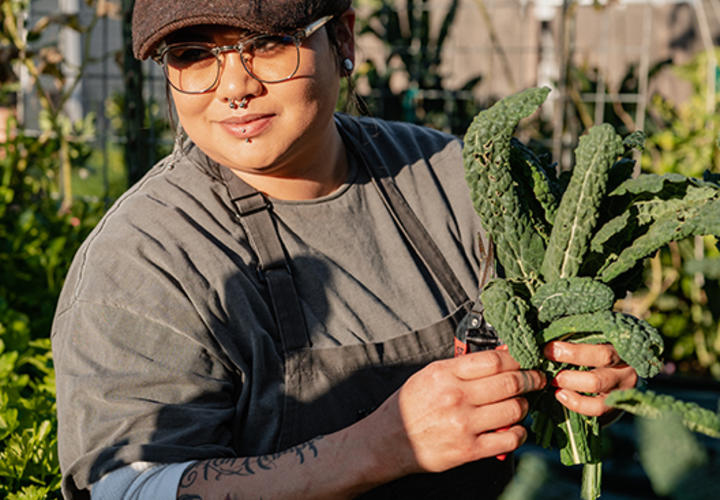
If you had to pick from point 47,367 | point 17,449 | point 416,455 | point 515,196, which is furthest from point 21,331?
point 515,196

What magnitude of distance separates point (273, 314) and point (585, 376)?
0.63 m

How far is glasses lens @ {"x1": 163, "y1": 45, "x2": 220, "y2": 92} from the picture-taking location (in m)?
1.56

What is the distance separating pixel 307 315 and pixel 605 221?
2.08 feet

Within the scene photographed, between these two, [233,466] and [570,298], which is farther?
[233,466]

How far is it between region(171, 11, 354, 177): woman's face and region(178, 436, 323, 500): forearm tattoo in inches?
23.1

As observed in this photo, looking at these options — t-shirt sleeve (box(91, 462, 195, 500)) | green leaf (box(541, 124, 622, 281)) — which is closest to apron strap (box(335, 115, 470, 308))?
green leaf (box(541, 124, 622, 281))

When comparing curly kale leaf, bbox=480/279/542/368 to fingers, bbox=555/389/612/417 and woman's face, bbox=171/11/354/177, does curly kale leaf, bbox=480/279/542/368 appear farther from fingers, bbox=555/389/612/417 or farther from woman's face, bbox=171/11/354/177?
woman's face, bbox=171/11/354/177

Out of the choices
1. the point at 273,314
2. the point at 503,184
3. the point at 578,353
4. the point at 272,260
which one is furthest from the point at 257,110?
the point at 578,353

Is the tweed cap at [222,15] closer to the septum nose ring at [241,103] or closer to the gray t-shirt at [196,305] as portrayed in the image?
the septum nose ring at [241,103]

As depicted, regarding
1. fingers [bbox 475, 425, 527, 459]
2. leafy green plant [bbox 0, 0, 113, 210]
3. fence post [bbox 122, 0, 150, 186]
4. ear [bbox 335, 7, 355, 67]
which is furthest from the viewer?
leafy green plant [bbox 0, 0, 113, 210]

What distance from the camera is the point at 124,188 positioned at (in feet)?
14.8

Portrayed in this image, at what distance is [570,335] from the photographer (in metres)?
1.41

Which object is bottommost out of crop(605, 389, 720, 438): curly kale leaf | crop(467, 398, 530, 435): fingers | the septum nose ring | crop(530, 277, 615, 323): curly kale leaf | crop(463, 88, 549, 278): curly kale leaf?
crop(467, 398, 530, 435): fingers

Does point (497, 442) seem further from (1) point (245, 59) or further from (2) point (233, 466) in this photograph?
(1) point (245, 59)
